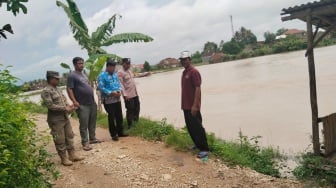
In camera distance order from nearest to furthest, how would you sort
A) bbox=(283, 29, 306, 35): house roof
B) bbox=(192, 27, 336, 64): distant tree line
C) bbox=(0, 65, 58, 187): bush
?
bbox=(0, 65, 58, 187): bush, bbox=(192, 27, 336, 64): distant tree line, bbox=(283, 29, 306, 35): house roof

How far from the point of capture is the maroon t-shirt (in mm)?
5199

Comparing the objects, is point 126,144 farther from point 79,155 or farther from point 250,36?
point 250,36

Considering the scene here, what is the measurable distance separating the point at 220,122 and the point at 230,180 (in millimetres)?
7270

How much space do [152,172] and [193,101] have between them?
116 centimetres

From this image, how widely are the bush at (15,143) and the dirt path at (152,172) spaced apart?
1493 mm

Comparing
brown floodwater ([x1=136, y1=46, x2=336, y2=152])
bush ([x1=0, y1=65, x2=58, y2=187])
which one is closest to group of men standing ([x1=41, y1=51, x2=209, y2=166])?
bush ([x1=0, y1=65, x2=58, y2=187])

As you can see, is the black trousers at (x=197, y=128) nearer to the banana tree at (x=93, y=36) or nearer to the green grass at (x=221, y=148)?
the green grass at (x=221, y=148)

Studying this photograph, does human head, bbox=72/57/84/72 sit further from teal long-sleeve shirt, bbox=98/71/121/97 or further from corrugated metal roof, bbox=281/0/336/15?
corrugated metal roof, bbox=281/0/336/15

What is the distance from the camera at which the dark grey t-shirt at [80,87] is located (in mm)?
5805

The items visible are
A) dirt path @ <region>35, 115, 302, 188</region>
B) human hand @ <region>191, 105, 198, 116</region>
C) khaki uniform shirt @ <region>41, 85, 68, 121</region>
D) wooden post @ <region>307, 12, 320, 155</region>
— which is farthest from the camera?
wooden post @ <region>307, 12, 320, 155</region>

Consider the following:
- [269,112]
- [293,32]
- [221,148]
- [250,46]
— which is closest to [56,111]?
[221,148]

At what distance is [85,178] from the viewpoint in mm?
4875

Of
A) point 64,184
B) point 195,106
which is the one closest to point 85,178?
point 64,184

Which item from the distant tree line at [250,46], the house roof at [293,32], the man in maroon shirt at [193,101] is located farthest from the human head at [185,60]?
the house roof at [293,32]
